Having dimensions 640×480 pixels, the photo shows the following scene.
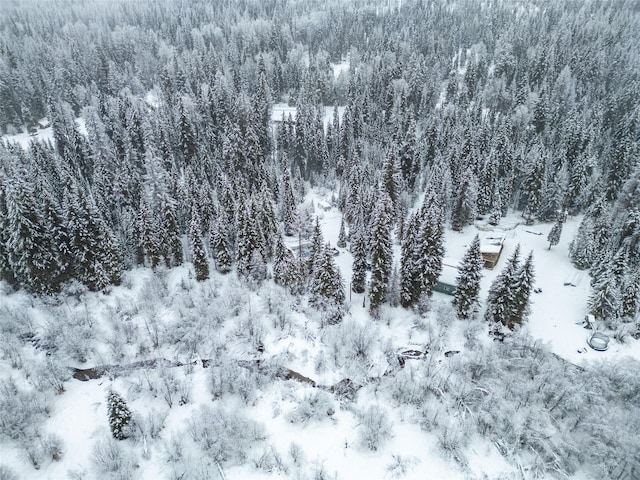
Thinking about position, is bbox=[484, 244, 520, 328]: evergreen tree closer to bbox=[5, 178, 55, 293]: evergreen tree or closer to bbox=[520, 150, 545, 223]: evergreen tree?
bbox=[520, 150, 545, 223]: evergreen tree

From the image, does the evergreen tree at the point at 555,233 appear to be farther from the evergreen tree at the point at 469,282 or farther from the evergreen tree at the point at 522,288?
Result: the evergreen tree at the point at 469,282

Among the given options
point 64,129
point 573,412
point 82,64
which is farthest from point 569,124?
point 82,64

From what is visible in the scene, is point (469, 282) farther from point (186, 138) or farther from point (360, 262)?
point (186, 138)

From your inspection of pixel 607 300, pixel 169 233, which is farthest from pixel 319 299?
pixel 607 300

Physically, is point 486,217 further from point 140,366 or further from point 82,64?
point 82,64

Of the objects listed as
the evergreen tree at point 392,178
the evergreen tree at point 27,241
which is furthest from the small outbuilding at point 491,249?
the evergreen tree at point 27,241
